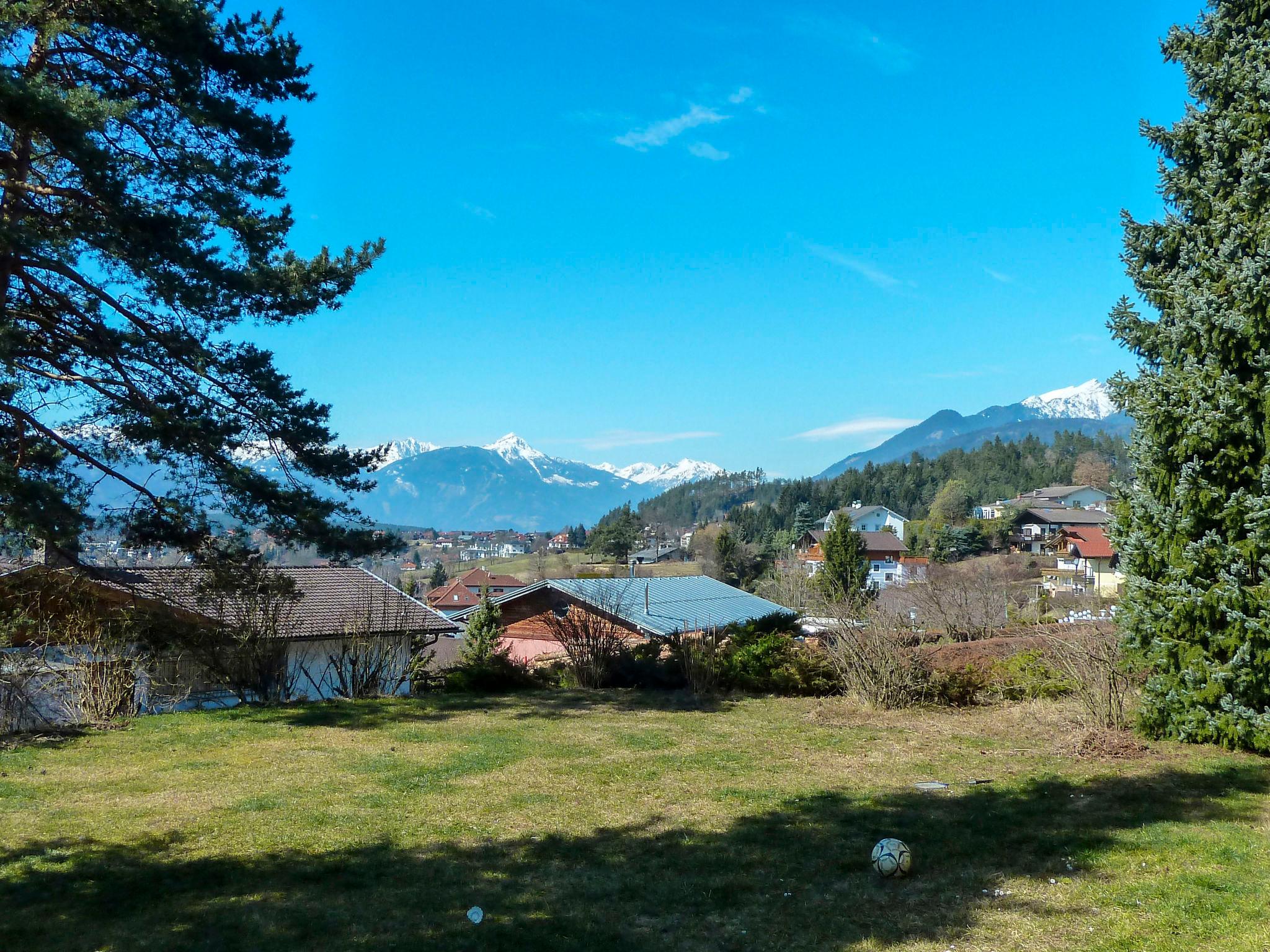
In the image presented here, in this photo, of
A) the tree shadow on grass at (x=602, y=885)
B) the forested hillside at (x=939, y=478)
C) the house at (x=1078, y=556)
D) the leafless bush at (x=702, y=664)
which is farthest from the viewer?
the forested hillside at (x=939, y=478)

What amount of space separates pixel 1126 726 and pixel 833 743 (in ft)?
9.22

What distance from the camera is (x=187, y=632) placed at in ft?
35.0

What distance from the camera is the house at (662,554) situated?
312 feet

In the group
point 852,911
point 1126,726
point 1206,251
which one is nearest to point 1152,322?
point 1206,251

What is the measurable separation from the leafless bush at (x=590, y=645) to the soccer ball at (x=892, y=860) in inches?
355

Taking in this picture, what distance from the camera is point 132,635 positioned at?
9.98 m

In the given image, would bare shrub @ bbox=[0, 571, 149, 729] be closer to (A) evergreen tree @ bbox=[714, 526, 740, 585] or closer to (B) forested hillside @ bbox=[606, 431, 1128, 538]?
(A) evergreen tree @ bbox=[714, 526, 740, 585]

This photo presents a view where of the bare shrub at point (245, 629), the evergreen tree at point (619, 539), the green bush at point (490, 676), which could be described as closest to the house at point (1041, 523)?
the evergreen tree at point (619, 539)

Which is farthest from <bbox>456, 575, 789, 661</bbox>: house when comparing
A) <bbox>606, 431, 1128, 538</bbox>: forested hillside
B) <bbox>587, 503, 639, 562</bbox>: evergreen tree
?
<bbox>606, 431, 1128, 538</bbox>: forested hillside

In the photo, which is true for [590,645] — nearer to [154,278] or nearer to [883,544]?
[154,278]

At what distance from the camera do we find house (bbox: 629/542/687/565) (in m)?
95.2

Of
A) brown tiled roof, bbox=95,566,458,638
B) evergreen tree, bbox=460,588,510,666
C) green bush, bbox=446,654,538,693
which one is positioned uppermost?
brown tiled roof, bbox=95,566,458,638

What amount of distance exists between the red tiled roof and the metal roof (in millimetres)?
40159

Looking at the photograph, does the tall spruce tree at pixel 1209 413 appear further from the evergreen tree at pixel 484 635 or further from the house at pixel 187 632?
the house at pixel 187 632
